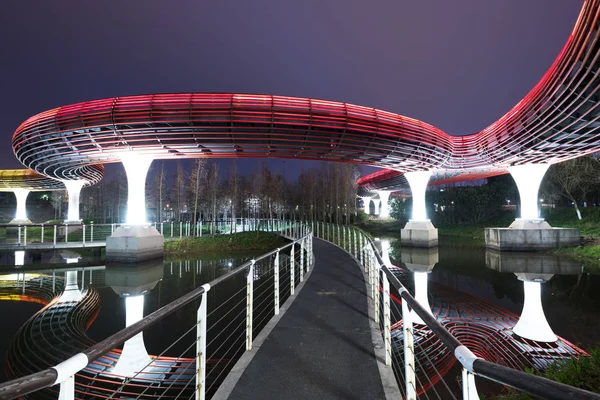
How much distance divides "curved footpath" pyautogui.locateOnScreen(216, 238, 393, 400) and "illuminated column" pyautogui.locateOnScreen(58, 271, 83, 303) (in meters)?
7.93

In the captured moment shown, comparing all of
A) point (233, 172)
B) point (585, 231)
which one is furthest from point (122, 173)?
point (585, 231)

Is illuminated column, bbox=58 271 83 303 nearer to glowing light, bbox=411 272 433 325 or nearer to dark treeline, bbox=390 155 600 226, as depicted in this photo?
glowing light, bbox=411 272 433 325

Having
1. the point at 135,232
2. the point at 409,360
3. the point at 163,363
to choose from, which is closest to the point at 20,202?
the point at 135,232

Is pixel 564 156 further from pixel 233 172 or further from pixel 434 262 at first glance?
pixel 233 172

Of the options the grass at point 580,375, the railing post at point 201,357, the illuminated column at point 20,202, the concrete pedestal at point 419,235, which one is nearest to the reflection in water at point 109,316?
the railing post at point 201,357

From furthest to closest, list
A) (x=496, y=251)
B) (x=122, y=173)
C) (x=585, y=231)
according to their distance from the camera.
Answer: (x=122, y=173) < (x=585, y=231) < (x=496, y=251)

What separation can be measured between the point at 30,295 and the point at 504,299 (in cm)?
1531

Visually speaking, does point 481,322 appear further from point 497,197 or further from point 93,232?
point 497,197

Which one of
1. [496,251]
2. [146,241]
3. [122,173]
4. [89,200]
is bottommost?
[496,251]

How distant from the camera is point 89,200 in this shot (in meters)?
54.6

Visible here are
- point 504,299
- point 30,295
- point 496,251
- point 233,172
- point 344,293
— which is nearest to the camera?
point 344,293

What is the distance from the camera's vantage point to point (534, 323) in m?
7.24

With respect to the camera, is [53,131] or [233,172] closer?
[53,131]

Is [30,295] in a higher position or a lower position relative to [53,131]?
lower
